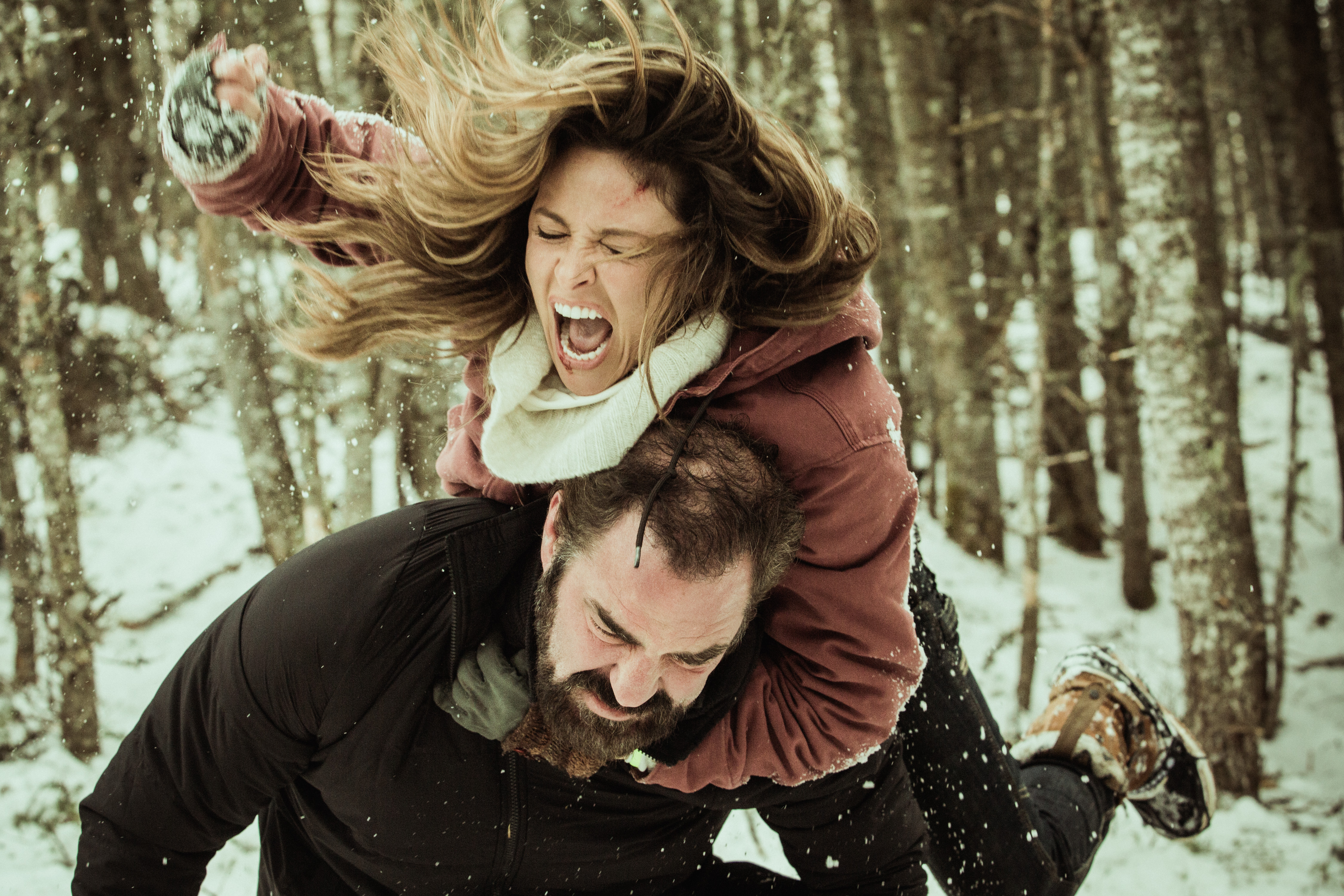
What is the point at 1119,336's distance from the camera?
7.16 m

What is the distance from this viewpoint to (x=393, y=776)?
2.10 metres

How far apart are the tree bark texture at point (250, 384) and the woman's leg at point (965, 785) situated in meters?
3.52

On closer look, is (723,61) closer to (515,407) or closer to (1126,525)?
(515,407)

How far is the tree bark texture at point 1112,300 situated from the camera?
258 inches

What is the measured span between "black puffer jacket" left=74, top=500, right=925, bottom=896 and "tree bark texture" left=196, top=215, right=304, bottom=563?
2972mm

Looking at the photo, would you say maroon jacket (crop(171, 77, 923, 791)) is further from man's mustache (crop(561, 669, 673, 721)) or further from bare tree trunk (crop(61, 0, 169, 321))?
bare tree trunk (crop(61, 0, 169, 321))

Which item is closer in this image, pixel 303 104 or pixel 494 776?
pixel 494 776

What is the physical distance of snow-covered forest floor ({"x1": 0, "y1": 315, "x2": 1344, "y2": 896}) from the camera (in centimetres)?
418

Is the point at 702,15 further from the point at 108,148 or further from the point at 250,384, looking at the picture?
the point at 108,148

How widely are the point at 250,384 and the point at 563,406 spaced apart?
3803 mm

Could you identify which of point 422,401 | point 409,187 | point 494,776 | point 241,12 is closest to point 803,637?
point 494,776

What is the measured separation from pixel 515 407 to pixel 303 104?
3.19 ft

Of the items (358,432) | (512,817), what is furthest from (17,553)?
(512,817)

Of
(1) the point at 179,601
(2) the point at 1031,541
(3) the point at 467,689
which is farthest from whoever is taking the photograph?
(1) the point at 179,601
